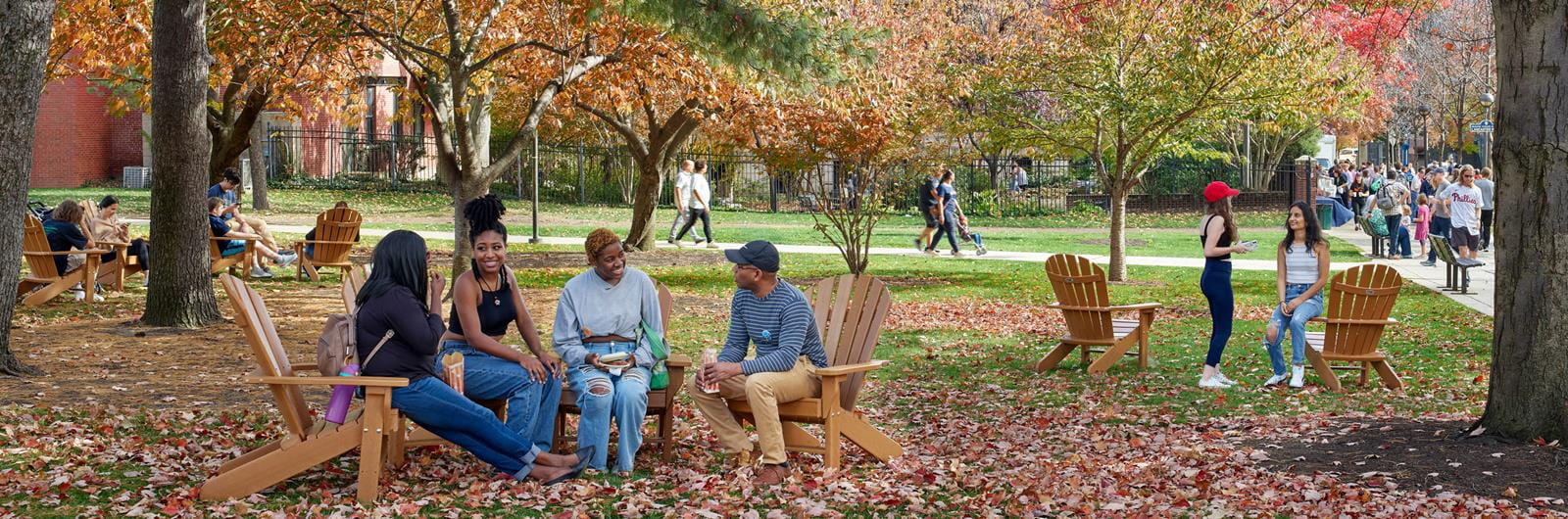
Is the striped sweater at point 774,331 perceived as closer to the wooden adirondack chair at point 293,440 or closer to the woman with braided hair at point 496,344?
the woman with braided hair at point 496,344

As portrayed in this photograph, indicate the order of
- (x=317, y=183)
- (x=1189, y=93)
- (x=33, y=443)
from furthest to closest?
(x=317, y=183)
(x=1189, y=93)
(x=33, y=443)

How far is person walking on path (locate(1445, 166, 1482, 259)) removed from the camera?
71.3 ft

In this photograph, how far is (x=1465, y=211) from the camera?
21750mm

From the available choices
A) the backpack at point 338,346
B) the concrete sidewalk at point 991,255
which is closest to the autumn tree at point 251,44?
the concrete sidewalk at point 991,255

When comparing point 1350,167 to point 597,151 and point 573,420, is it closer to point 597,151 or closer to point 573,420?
point 597,151

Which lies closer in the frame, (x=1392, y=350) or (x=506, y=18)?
(x=1392, y=350)

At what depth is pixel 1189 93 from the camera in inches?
708

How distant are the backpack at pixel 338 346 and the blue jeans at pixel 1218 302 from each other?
611cm

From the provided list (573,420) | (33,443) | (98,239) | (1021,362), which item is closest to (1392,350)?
(1021,362)

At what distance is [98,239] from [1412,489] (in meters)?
13.8

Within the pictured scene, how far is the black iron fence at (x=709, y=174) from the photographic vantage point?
39.3m

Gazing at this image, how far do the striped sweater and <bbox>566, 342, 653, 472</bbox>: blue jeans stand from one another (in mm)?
505

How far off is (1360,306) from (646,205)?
49.1 ft

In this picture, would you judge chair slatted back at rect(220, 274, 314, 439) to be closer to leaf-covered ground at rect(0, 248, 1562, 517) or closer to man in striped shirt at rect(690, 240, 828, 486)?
leaf-covered ground at rect(0, 248, 1562, 517)
